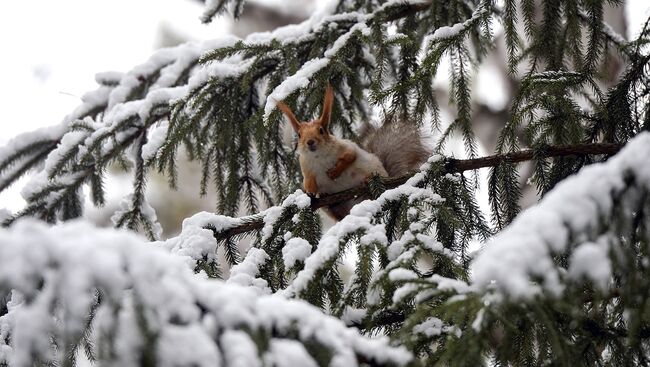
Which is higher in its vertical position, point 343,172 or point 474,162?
point 474,162

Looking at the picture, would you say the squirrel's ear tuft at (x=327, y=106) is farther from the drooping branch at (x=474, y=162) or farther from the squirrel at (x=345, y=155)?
the drooping branch at (x=474, y=162)

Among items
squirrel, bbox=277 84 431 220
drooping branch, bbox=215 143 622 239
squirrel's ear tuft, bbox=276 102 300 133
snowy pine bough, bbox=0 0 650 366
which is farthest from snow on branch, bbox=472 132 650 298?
squirrel, bbox=277 84 431 220

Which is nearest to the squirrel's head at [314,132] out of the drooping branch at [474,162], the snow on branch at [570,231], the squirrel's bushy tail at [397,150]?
the squirrel's bushy tail at [397,150]

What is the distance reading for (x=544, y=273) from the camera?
0.84 metres

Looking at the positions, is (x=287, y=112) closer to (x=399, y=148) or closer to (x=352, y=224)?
(x=399, y=148)

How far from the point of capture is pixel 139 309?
30.5 inches

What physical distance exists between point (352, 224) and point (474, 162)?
50 cm

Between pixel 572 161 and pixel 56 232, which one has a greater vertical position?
pixel 572 161

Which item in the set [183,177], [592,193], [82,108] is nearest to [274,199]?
[82,108]

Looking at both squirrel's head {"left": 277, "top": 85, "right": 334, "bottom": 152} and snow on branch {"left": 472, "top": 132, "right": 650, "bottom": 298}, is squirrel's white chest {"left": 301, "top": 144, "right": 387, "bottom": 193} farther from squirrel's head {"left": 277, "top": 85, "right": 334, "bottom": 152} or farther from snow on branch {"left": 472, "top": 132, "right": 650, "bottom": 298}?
snow on branch {"left": 472, "top": 132, "right": 650, "bottom": 298}

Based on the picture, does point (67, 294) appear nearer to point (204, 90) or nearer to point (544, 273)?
point (544, 273)

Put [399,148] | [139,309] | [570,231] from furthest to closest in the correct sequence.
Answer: [399,148]
[570,231]
[139,309]

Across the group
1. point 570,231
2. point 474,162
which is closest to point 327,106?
point 474,162

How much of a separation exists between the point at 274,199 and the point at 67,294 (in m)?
1.79
